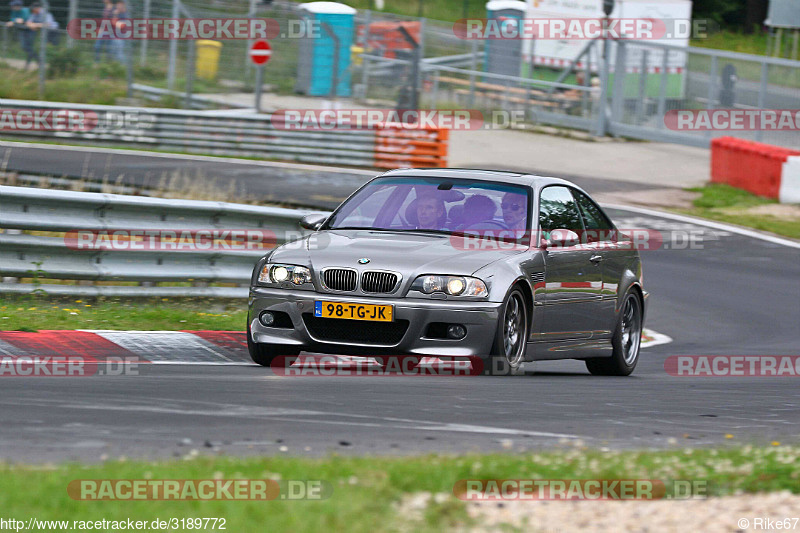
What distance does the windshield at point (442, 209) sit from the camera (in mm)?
9266

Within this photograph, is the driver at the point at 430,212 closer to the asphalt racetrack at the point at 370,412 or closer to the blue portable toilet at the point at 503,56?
the asphalt racetrack at the point at 370,412

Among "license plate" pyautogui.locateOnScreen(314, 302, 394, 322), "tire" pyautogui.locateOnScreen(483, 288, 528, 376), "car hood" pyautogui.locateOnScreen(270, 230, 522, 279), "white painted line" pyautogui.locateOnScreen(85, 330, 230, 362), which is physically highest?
"car hood" pyautogui.locateOnScreen(270, 230, 522, 279)

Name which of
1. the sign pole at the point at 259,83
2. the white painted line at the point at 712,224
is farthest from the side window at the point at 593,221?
the sign pole at the point at 259,83

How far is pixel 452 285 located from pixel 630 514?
3755mm

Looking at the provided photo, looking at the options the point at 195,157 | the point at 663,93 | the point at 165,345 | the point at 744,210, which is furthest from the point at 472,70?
the point at 165,345

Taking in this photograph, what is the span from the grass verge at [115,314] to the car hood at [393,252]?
6.34 feet

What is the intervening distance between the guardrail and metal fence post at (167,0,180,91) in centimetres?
1768

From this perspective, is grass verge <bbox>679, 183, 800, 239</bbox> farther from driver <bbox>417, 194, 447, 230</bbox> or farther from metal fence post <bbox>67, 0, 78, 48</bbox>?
metal fence post <bbox>67, 0, 78, 48</bbox>

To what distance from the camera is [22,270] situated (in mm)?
10547

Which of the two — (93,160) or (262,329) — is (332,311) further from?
(93,160)

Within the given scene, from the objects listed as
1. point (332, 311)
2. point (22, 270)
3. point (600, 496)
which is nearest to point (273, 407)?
point (332, 311)

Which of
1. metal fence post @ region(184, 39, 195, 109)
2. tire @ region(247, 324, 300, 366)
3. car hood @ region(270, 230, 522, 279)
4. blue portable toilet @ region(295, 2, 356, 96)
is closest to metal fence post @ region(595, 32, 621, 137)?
blue portable toilet @ region(295, 2, 356, 96)

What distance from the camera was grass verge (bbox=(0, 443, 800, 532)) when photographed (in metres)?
4.25

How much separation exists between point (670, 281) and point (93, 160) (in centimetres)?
1152
